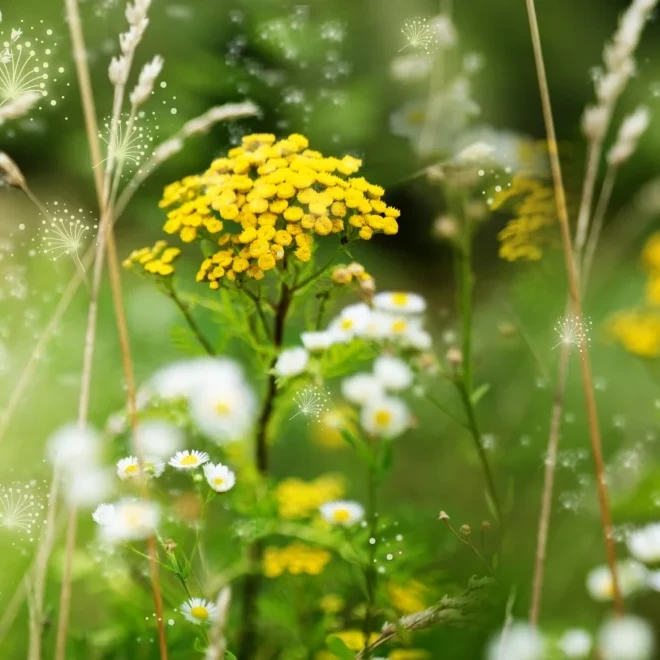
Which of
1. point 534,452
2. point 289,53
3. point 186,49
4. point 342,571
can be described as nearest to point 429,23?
point 289,53

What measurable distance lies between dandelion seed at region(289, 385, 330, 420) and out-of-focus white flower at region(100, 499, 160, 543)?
0.17 metres

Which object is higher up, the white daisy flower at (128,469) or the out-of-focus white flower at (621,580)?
the white daisy flower at (128,469)

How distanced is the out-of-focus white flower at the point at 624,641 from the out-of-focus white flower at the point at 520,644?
6 centimetres

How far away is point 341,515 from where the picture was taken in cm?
72

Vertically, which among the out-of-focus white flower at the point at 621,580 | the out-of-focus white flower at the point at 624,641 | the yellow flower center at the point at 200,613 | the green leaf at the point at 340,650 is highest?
the yellow flower center at the point at 200,613

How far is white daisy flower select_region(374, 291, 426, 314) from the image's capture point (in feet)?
2.29

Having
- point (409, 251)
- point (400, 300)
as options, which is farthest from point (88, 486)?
point (409, 251)

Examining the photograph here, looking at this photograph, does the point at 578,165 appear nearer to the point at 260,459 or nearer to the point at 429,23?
the point at 429,23

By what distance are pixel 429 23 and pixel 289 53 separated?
0.59 feet

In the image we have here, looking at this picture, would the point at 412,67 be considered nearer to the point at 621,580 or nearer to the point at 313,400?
the point at 313,400

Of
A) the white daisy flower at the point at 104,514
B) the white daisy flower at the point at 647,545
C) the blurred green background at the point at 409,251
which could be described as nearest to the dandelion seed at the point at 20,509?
the blurred green background at the point at 409,251

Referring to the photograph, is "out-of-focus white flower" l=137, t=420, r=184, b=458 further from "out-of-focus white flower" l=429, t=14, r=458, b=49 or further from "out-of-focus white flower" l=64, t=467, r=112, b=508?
"out-of-focus white flower" l=429, t=14, r=458, b=49

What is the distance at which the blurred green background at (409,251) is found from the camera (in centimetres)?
78

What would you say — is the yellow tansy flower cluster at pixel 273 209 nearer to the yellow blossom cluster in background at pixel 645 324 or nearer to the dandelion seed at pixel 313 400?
the dandelion seed at pixel 313 400
